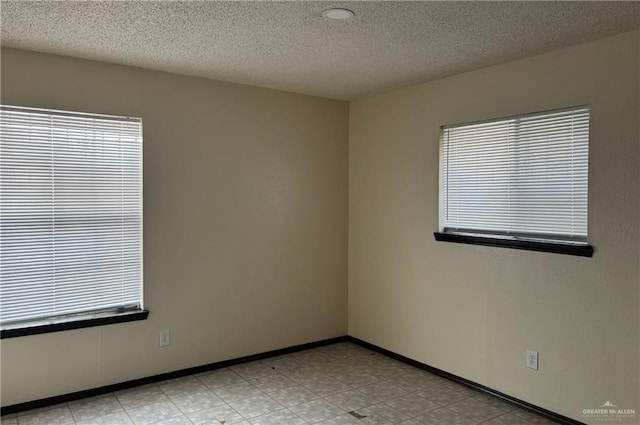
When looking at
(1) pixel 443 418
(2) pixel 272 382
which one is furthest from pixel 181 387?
(1) pixel 443 418

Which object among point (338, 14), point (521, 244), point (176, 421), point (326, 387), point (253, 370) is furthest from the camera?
point (253, 370)

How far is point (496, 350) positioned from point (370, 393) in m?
0.93

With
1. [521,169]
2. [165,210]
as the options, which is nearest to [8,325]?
[165,210]

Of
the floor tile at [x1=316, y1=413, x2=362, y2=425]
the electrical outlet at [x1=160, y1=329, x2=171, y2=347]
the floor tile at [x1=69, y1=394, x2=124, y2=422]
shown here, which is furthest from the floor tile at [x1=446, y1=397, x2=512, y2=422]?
the floor tile at [x1=69, y1=394, x2=124, y2=422]

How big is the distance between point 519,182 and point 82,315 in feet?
10.2

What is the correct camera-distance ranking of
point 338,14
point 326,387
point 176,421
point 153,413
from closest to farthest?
point 338,14, point 176,421, point 153,413, point 326,387

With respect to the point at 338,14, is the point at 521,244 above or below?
below

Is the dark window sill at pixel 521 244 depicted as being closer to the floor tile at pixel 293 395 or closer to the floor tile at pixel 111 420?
the floor tile at pixel 293 395

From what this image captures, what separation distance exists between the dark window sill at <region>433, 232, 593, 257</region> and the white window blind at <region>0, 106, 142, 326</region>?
233cm

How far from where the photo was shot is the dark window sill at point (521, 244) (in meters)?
2.91

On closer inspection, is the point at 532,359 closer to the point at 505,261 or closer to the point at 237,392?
the point at 505,261

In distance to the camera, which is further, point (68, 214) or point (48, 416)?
point (68, 214)

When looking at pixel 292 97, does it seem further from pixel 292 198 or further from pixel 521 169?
pixel 521 169

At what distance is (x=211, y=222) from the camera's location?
12.8 ft
